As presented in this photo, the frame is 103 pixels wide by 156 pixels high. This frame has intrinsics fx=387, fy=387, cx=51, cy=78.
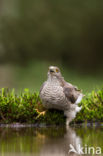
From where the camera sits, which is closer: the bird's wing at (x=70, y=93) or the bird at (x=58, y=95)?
the bird at (x=58, y=95)

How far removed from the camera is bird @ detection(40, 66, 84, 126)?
5836mm

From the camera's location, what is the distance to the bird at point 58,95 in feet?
19.1

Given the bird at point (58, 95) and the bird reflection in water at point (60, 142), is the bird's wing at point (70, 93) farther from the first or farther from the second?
the bird reflection in water at point (60, 142)

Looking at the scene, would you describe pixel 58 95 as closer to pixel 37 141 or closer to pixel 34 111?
pixel 34 111

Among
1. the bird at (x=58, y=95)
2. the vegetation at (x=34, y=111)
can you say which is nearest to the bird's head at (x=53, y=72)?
the bird at (x=58, y=95)

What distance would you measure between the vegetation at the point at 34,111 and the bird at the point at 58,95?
134 mm

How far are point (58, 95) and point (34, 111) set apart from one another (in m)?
0.52

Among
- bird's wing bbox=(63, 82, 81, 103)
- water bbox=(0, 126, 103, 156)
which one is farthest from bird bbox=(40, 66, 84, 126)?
water bbox=(0, 126, 103, 156)

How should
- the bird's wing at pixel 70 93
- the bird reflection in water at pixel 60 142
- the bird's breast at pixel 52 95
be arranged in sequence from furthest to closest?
the bird's wing at pixel 70 93, the bird's breast at pixel 52 95, the bird reflection in water at pixel 60 142

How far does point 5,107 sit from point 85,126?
130cm

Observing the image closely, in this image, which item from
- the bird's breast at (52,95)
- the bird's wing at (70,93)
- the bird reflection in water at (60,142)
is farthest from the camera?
the bird's wing at (70,93)

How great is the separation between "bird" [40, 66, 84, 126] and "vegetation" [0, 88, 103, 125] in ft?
0.44

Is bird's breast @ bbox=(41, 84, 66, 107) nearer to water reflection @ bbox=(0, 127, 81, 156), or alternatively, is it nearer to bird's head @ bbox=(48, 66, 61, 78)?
bird's head @ bbox=(48, 66, 61, 78)

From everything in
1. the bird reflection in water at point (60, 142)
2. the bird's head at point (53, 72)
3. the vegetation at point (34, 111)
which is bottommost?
the bird reflection in water at point (60, 142)
